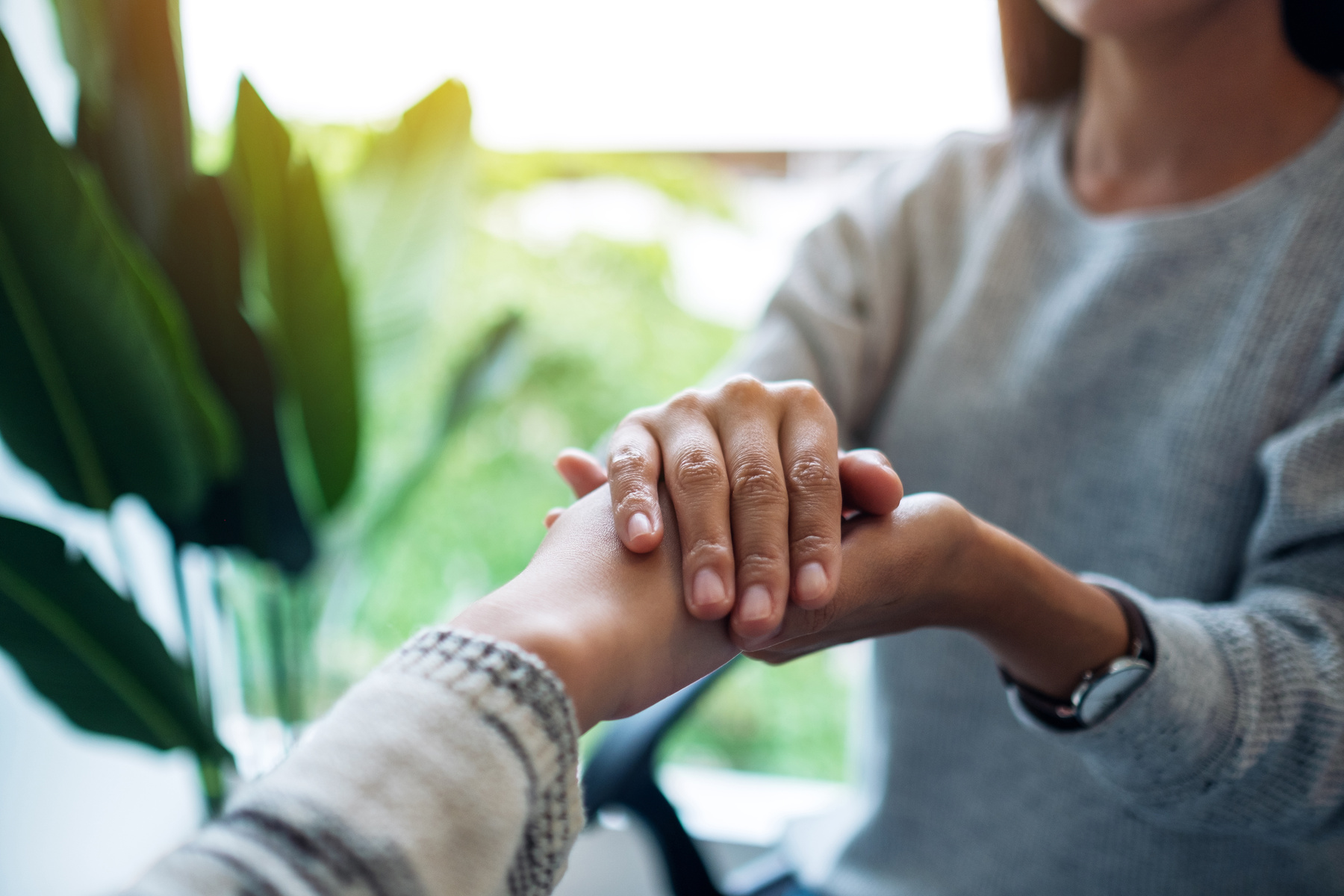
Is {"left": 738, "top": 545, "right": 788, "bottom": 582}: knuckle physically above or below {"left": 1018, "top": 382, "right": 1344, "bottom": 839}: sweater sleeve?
above

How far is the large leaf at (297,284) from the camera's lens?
0.82 meters

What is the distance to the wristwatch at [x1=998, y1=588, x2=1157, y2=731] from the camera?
523mm

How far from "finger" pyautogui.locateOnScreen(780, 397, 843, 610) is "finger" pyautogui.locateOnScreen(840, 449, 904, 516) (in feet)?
0.04

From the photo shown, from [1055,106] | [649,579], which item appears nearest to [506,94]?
[1055,106]

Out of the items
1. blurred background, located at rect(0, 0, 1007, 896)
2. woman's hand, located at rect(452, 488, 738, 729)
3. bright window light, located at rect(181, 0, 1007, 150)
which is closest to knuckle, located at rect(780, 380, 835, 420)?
woman's hand, located at rect(452, 488, 738, 729)

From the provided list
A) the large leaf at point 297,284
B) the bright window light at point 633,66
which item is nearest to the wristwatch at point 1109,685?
the large leaf at point 297,284

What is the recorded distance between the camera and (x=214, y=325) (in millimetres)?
864

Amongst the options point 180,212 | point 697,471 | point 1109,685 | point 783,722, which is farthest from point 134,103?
point 783,722

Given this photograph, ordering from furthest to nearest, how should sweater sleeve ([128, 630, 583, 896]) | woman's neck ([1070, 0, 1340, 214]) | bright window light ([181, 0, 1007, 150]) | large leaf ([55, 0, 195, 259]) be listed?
bright window light ([181, 0, 1007, 150]), large leaf ([55, 0, 195, 259]), woman's neck ([1070, 0, 1340, 214]), sweater sleeve ([128, 630, 583, 896])

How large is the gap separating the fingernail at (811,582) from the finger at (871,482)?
0.24ft

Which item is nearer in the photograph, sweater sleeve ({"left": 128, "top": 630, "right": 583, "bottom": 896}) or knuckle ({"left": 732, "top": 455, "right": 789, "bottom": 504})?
sweater sleeve ({"left": 128, "top": 630, "right": 583, "bottom": 896})

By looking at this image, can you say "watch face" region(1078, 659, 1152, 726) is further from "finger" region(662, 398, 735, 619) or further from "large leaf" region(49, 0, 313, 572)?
"large leaf" region(49, 0, 313, 572)

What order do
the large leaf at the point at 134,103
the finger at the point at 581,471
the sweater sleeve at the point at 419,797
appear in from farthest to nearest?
1. the large leaf at the point at 134,103
2. the finger at the point at 581,471
3. the sweater sleeve at the point at 419,797

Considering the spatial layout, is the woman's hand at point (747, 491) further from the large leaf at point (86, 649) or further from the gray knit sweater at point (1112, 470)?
the large leaf at point (86, 649)
